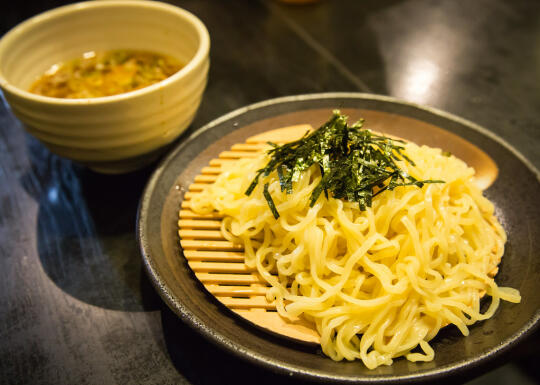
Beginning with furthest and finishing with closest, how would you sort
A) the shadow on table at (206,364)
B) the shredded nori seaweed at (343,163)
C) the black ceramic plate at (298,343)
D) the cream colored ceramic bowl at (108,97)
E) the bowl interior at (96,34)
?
the bowl interior at (96,34) → the cream colored ceramic bowl at (108,97) → the shredded nori seaweed at (343,163) → the shadow on table at (206,364) → the black ceramic plate at (298,343)

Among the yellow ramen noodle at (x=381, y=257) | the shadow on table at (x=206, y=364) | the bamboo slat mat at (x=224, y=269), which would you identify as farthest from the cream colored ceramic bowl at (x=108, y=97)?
the shadow on table at (x=206, y=364)

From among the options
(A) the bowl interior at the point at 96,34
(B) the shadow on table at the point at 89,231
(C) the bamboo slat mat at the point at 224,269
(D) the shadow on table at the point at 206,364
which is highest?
(A) the bowl interior at the point at 96,34

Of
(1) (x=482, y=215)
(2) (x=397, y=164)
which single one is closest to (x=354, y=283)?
(2) (x=397, y=164)

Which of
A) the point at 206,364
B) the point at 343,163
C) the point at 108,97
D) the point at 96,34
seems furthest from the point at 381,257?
the point at 96,34

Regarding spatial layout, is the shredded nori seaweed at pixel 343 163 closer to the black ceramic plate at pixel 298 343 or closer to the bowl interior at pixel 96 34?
the black ceramic plate at pixel 298 343

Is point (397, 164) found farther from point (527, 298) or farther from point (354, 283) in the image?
point (527, 298)

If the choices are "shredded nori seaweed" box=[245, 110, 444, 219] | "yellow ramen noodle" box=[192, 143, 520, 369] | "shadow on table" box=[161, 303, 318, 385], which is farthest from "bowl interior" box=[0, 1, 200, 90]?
"shadow on table" box=[161, 303, 318, 385]

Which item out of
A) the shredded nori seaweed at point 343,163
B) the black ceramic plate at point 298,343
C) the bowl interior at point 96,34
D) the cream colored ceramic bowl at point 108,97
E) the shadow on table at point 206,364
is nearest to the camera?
the black ceramic plate at point 298,343
